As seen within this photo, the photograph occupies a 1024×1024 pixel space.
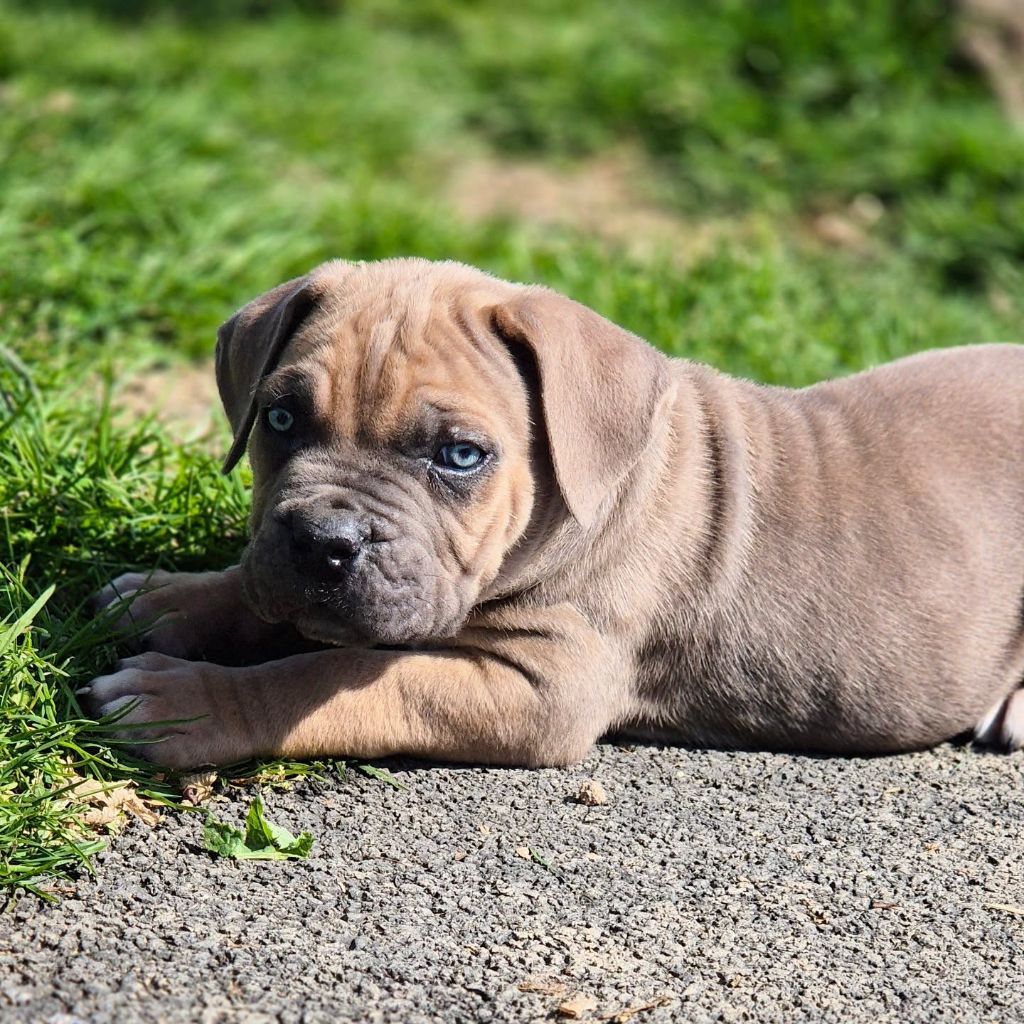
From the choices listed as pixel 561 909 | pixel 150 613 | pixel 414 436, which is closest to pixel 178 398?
pixel 150 613

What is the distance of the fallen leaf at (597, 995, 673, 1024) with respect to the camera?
3805 mm

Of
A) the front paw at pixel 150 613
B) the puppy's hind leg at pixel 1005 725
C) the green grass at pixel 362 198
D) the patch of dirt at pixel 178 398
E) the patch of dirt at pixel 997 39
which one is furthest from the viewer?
the patch of dirt at pixel 997 39

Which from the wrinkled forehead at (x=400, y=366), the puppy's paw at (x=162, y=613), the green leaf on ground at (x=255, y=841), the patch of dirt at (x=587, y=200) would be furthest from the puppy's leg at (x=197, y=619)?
the patch of dirt at (x=587, y=200)

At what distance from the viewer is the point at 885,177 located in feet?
36.7

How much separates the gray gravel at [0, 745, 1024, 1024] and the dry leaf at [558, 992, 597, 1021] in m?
0.02

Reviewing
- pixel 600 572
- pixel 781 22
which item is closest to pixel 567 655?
pixel 600 572

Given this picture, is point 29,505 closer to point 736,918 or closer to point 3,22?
point 736,918

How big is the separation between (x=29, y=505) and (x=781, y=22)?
8.67m

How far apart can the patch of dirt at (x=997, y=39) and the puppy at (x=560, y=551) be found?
7282mm

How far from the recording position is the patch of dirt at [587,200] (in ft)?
35.0

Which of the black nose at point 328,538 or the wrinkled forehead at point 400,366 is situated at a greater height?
the wrinkled forehead at point 400,366

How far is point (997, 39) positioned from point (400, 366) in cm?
922

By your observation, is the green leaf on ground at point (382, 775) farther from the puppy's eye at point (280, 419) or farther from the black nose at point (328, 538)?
the puppy's eye at point (280, 419)

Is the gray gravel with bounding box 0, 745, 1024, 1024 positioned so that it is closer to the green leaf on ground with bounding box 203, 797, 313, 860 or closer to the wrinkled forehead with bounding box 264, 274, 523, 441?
the green leaf on ground with bounding box 203, 797, 313, 860
